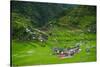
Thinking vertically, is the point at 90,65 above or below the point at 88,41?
below

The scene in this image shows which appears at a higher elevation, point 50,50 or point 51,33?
point 51,33

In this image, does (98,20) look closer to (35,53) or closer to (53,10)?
(53,10)

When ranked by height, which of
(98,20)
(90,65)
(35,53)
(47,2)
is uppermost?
(47,2)

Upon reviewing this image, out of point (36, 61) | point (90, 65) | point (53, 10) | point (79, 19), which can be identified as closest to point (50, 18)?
point (53, 10)

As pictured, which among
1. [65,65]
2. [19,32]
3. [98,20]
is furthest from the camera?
[98,20]
